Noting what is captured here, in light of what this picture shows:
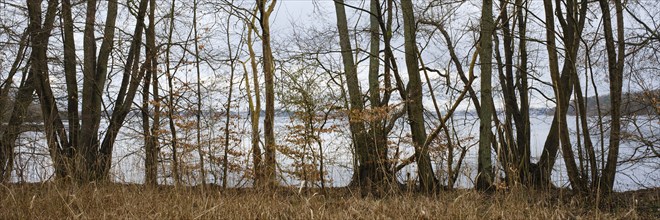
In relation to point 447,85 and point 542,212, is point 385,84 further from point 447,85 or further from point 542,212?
point 542,212

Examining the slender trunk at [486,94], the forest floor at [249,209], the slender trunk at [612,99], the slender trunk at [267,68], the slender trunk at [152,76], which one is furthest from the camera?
the slender trunk at [267,68]

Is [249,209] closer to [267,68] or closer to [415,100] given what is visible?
[415,100]

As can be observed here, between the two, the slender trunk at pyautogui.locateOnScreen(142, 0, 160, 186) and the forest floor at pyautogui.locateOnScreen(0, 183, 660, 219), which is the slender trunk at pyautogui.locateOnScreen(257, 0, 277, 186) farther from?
the forest floor at pyautogui.locateOnScreen(0, 183, 660, 219)

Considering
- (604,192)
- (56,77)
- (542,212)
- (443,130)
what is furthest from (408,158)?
(56,77)

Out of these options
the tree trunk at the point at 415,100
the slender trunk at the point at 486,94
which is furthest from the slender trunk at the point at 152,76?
the slender trunk at the point at 486,94

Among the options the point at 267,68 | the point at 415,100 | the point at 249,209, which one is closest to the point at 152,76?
the point at 267,68

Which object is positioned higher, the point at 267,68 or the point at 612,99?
the point at 267,68

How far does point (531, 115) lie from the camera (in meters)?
10.5

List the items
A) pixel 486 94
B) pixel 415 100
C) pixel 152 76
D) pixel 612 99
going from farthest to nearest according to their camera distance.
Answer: pixel 152 76
pixel 486 94
pixel 415 100
pixel 612 99

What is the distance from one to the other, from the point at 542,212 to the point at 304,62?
537 cm

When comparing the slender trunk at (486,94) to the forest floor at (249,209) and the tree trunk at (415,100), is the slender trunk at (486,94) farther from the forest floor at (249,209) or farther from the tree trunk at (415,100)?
the forest floor at (249,209)

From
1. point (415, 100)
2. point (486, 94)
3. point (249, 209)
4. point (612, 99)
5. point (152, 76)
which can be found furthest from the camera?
point (152, 76)

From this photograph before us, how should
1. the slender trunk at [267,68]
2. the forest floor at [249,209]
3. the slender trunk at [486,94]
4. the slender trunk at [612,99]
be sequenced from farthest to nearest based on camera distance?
the slender trunk at [267,68]
the slender trunk at [486,94]
the slender trunk at [612,99]
the forest floor at [249,209]

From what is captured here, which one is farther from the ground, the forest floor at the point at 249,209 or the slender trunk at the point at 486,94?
the slender trunk at the point at 486,94
